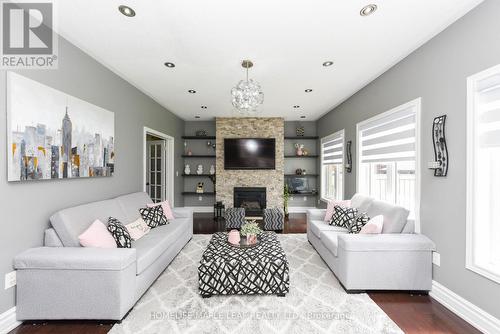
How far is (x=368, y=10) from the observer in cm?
205

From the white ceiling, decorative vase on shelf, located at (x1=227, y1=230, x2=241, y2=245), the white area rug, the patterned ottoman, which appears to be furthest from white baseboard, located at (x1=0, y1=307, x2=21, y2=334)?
the white ceiling

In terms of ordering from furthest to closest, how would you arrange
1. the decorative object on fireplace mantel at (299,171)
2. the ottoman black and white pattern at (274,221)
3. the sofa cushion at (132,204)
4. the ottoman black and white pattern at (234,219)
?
the decorative object on fireplace mantel at (299,171)
the ottoman black and white pattern at (234,219)
the ottoman black and white pattern at (274,221)
the sofa cushion at (132,204)

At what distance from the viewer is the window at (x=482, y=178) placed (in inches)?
76.7

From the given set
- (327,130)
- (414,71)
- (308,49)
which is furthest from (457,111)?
(327,130)

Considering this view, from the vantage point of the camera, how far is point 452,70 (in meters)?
2.26

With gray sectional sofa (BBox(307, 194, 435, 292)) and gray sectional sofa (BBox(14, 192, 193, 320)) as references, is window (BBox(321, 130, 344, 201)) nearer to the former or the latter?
gray sectional sofa (BBox(307, 194, 435, 292))

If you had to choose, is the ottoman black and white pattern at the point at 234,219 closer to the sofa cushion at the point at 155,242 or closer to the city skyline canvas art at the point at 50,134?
the sofa cushion at the point at 155,242

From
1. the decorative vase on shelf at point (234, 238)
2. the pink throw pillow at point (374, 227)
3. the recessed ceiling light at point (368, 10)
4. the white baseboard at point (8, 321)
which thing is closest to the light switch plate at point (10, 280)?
the white baseboard at point (8, 321)

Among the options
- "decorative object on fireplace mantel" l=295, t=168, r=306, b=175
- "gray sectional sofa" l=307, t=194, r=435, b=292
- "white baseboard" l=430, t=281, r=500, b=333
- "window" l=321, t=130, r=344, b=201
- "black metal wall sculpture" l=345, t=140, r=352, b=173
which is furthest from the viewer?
"decorative object on fireplace mantel" l=295, t=168, r=306, b=175

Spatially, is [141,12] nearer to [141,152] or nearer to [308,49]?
[308,49]

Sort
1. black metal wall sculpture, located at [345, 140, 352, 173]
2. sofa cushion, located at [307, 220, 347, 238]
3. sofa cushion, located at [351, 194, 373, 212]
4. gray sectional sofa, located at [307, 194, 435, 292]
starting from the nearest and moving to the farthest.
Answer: gray sectional sofa, located at [307, 194, 435, 292], sofa cushion, located at [307, 220, 347, 238], sofa cushion, located at [351, 194, 373, 212], black metal wall sculpture, located at [345, 140, 352, 173]

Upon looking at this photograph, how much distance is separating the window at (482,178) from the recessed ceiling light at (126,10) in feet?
10.3

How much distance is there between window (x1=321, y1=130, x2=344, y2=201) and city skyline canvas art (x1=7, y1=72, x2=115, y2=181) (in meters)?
4.54

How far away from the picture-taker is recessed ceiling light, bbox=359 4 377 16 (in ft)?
6.57
